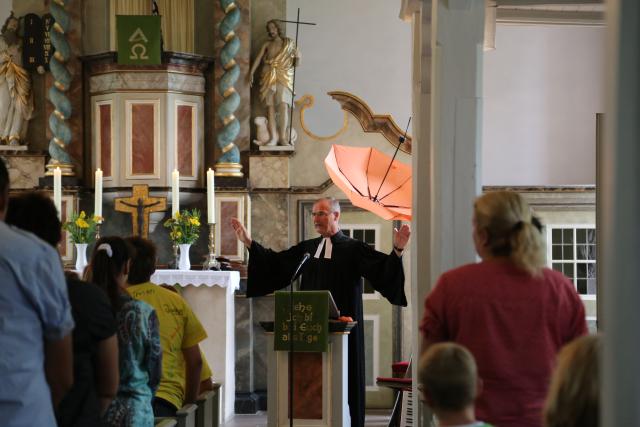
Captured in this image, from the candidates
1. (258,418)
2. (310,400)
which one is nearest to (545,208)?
(258,418)

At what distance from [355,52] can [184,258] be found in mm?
3198

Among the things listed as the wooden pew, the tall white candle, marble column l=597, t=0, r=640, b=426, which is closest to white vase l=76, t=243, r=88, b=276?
the tall white candle

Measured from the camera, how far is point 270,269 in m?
9.20

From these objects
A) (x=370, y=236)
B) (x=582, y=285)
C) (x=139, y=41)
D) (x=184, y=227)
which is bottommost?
(x=582, y=285)

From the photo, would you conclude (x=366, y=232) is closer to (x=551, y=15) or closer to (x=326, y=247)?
(x=326, y=247)

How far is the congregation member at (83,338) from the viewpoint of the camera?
3645 millimetres

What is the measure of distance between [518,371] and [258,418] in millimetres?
8000

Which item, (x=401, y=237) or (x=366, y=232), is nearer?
(x=401, y=237)

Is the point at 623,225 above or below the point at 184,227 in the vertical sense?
above

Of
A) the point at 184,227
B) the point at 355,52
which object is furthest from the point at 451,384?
the point at 355,52

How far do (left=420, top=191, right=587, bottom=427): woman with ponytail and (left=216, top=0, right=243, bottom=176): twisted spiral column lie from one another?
8690 mm

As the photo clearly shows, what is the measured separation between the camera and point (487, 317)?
11.6 feet

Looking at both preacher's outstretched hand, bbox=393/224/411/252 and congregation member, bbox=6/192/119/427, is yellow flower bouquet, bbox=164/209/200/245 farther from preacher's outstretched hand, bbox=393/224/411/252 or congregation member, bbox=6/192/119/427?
congregation member, bbox=6/192/119/427

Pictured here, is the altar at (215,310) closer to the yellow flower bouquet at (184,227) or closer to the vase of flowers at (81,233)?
the yellow flower bouquet at (184,227)
